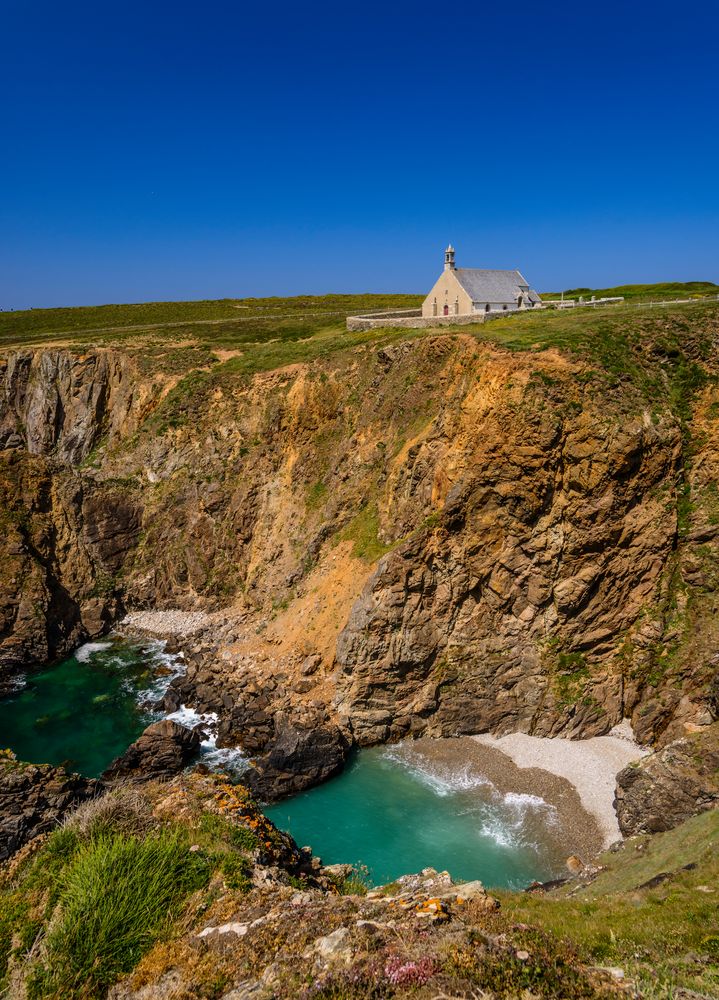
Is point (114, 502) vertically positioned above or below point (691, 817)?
above

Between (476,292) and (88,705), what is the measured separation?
47187 mm

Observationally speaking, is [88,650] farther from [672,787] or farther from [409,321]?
[409,321]

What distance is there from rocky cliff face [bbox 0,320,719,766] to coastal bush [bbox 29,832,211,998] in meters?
18.5

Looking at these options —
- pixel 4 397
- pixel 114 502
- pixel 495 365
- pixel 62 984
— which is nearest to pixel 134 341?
pixel 4 397

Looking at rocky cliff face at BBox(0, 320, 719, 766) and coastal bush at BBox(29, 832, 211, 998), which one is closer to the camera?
coastal bush at BBox(29, 832, 211, 998)

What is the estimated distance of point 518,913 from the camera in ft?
41.7

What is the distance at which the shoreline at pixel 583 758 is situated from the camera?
26.5 m

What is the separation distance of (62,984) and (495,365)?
100ft

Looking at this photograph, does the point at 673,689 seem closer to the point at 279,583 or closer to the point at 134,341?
the point at 279,583

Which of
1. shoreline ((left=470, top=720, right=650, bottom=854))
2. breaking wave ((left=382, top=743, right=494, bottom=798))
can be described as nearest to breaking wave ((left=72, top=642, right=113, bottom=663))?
breaking wave ((left=382, top=743, right=494, bottom=798))

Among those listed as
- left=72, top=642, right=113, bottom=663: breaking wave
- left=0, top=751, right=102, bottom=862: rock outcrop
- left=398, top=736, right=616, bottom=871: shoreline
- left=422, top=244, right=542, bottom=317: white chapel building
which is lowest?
left=398, top=736, right=616, bottom=871: shoreline

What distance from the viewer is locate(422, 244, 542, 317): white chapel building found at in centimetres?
5547

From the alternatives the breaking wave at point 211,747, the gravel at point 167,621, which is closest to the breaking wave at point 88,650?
the gravel at point 167,621

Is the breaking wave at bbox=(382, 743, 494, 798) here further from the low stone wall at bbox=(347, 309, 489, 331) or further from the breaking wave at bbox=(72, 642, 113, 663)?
the low stone wall at bbox=(347, 309, 489, 331)
